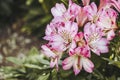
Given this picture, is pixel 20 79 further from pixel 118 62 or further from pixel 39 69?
pixel 118 62

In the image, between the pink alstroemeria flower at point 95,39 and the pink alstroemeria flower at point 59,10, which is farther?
the pink alstroemeria flower at point 59,10

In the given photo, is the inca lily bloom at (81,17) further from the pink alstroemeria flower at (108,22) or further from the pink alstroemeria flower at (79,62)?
the pink alstroemeria flower at (79,62)

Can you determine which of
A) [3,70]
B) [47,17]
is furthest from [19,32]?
[3,70]

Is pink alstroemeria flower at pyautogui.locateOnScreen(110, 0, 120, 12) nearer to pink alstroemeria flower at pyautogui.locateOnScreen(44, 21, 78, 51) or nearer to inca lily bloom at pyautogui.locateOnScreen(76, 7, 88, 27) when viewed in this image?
inca lily bloom at pyautogui.locateOnScreen(76, 7, 88, 27)

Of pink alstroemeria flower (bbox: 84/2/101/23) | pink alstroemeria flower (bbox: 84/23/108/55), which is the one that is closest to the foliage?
pink alstroemeria flower (bbox: 84/23/108/55)

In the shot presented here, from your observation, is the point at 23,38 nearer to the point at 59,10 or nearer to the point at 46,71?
the point at 46,71

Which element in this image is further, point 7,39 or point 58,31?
point 7,39

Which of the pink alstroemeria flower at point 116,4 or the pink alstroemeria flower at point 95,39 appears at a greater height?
the pink alstroemeria flower at point 116,4

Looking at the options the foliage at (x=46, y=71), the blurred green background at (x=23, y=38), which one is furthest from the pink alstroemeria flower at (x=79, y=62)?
the blurred green background at (x=23, y=38)
